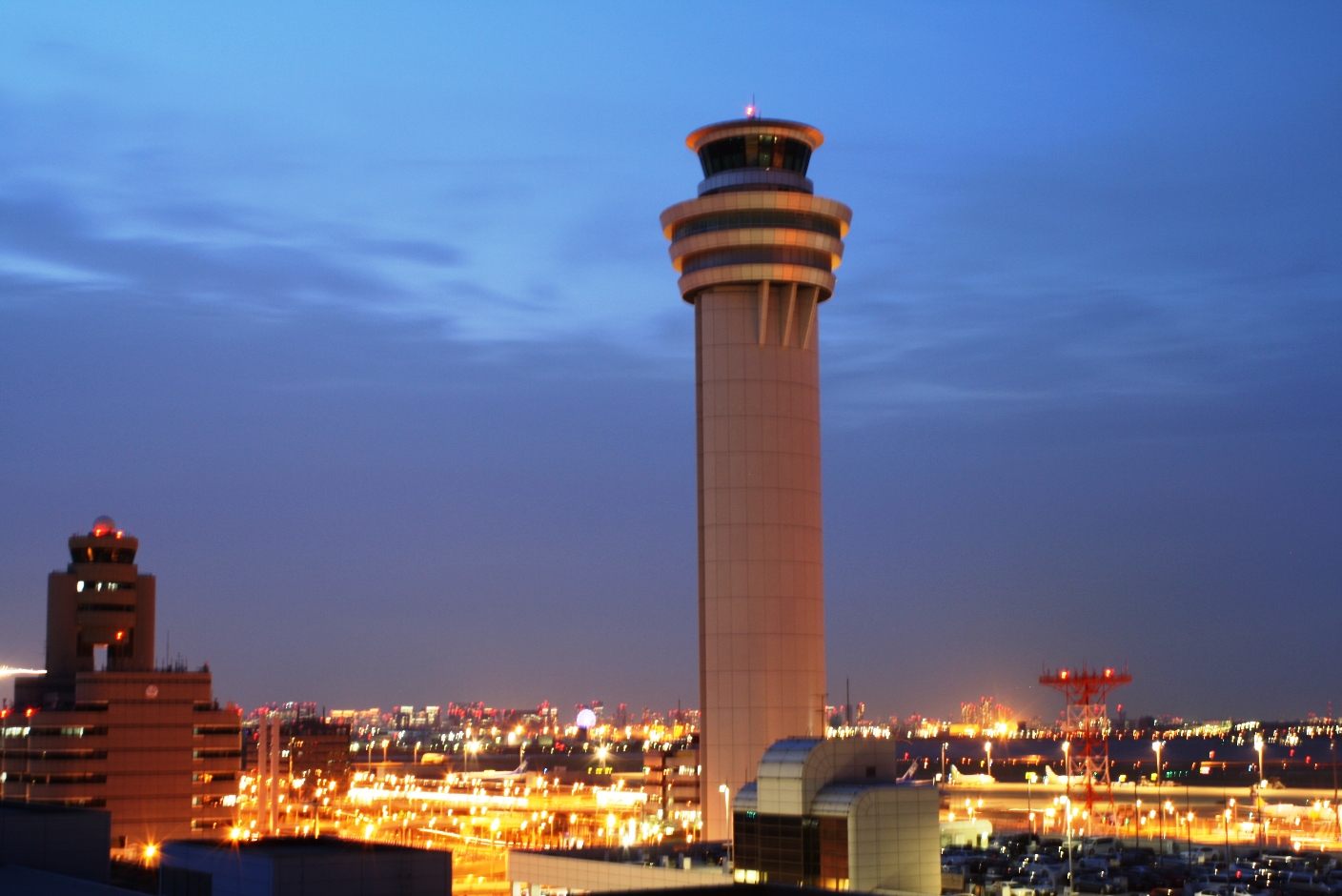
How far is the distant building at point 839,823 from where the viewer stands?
2520 inches

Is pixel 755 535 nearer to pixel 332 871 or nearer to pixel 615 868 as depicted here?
pixel 615 868

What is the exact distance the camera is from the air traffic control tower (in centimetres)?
9519

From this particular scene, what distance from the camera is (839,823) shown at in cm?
6425

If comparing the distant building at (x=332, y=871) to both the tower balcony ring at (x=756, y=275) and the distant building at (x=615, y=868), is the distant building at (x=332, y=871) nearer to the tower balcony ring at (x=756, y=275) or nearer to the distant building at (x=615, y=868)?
the distant building at (x=615, y=868)

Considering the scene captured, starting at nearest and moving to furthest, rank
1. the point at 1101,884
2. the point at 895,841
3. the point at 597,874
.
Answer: the point at 895,841, the point at 597,874, the point at 1101,884

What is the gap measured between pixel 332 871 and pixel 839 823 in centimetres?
2211

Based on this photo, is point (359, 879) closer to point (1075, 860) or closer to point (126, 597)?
point (1075, 860)

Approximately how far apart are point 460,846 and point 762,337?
70712 mm

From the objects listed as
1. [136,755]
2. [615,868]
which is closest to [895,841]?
[615,868]

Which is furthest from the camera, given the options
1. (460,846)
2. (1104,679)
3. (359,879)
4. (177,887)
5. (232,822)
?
(232,822)

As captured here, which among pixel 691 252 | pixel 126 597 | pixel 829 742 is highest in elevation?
pixel 691 252

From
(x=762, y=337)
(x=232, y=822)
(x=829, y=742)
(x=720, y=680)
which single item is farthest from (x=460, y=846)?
(x=829, y=742)

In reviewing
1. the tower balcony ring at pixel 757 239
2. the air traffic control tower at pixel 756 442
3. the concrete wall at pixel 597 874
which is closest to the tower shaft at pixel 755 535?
the air traffic control tower at pixel 756 442

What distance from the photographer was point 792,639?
314 feet
